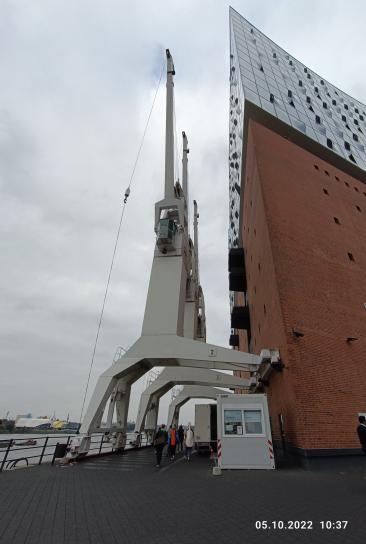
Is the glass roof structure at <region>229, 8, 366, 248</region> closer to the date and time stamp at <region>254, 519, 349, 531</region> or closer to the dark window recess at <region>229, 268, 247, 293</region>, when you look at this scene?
the dark window recess at <region>229, 268, 247, 293</region>

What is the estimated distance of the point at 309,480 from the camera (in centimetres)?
767

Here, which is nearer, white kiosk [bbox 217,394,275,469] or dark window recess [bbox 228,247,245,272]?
white kiosk [bbox 217,394,275,469]

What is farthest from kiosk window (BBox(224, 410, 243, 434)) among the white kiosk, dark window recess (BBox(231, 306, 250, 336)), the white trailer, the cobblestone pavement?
dark window recess (BBox(231, 306, 250, 336))

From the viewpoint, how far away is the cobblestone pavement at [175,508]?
3.82 meters

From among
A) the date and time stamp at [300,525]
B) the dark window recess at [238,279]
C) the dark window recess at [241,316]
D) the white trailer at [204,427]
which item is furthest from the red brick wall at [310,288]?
the dark window recess at [238,279]

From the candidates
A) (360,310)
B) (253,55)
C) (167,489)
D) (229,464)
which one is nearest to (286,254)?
(360,310)

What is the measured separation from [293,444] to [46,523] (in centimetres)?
925

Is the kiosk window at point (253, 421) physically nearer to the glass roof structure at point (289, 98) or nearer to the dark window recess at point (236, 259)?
the dark window recess at point (236, 259)

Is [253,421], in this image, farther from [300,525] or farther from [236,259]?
[236,259]

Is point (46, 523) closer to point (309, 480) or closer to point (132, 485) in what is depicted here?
point (132, 485)

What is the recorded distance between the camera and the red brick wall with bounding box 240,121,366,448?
35.1ft

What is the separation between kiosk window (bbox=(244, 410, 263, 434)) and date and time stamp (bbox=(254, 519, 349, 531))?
640cm

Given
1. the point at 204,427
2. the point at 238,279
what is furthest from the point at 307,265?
the point at 238,279

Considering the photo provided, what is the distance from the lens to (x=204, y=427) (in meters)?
19.3
